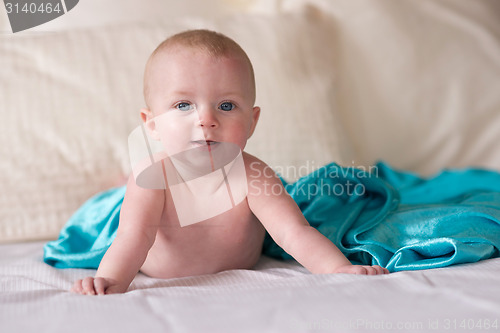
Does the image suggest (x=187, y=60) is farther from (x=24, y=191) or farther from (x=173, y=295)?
(x=24, y=191)

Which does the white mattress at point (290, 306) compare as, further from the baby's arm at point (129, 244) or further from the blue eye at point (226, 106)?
the blue eye at point (226, 106)

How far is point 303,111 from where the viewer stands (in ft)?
4.50

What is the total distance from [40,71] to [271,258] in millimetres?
716

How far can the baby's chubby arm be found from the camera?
79cm

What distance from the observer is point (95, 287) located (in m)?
0.72

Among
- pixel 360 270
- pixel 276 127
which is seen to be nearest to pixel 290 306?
pixel 360 270

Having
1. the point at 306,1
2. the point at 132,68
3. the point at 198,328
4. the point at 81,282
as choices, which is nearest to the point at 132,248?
the point at 81,282

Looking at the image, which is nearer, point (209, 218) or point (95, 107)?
point (209, 218)

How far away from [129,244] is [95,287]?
100 millimetres

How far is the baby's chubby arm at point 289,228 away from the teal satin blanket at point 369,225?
9 centimetres

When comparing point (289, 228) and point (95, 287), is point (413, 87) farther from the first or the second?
point (95, 287)

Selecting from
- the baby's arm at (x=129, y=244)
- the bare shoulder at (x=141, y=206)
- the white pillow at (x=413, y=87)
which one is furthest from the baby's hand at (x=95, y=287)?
the white pillow at (x=413, y=87)

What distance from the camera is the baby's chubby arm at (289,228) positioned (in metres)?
0.79

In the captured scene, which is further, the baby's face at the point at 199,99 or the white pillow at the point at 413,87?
the white pillow at the point at 413,87
